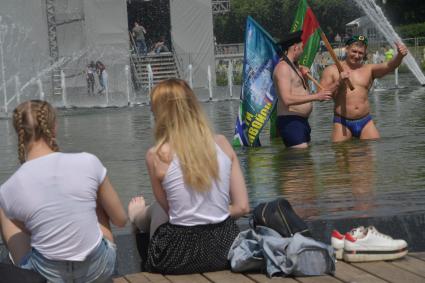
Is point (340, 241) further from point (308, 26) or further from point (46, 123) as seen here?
point (308, 26)

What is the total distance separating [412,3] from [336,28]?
13042mm

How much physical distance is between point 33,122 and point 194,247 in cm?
103

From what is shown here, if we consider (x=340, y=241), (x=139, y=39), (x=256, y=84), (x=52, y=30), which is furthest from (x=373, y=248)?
(x=139, y=39)

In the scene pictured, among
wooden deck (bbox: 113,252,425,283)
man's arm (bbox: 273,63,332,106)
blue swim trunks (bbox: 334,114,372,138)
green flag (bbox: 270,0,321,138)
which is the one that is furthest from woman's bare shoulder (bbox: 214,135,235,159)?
green flag (bbox: 270,0,321,138)

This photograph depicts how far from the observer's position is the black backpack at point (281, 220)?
15.1ft

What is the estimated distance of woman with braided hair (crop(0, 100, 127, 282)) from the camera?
13.2ft

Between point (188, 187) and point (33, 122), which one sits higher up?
point (33, 122)

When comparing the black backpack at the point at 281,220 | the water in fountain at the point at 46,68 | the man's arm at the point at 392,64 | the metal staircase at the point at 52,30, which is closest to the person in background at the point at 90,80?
the water in fountain at the point at 46,68

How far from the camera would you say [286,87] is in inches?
368

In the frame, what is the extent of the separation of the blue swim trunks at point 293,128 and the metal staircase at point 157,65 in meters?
27.1

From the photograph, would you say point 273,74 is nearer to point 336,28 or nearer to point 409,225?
point 409,225

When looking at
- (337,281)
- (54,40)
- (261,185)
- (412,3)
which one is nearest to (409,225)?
(337,281)

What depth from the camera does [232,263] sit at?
4504 mm

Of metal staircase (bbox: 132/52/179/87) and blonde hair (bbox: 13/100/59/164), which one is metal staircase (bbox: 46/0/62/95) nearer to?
metal staircase (bbox: 132/52/179/87)
